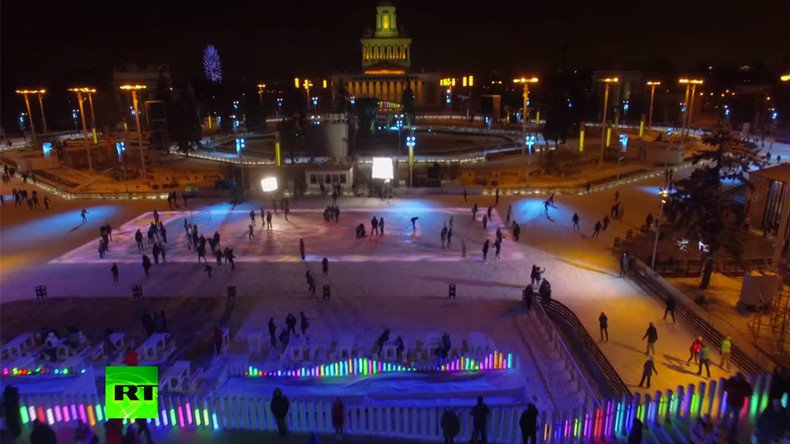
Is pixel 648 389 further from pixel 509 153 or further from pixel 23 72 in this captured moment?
pixel 23 72

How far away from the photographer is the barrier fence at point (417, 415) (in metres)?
9.15

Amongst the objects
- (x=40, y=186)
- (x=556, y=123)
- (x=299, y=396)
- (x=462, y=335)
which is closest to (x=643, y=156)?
(x=556, y=123)

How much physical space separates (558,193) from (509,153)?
17.3 metres

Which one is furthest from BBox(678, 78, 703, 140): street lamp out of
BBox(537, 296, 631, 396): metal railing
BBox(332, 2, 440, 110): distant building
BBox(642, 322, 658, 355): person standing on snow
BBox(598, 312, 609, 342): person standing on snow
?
BBox(332, 2, 440, 110): distant building

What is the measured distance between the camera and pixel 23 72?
290ft

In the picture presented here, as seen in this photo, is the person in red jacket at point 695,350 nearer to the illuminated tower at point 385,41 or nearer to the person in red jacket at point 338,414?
the person in red jacket at point 338,414

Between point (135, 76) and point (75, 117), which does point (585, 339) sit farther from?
point (135, 76)

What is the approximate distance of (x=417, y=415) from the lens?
9.69 m

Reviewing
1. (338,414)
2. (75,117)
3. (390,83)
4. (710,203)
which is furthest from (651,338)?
(390,83)

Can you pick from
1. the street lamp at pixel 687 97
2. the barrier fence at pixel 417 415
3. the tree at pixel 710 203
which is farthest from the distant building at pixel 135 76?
the barrier fence at pixel 417 415

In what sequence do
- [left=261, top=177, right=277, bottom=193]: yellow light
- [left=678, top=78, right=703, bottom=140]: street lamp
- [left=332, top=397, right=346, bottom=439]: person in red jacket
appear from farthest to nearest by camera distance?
[left=678, top=78, right=703, bottom=140]: street lamp
[left=261, top=177, right=277, bottom=193]: yellow light
[left=332, top=397, right=346, bottom=439]: person in red jacket

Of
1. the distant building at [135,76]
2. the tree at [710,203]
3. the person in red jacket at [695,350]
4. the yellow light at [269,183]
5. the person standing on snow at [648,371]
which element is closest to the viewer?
the person standing on snow at [648,371]

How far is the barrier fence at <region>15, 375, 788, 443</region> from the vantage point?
30.0ft

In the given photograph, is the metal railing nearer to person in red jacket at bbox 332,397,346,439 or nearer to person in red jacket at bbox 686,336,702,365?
person in red jacket at bbox 686,336,702,365
